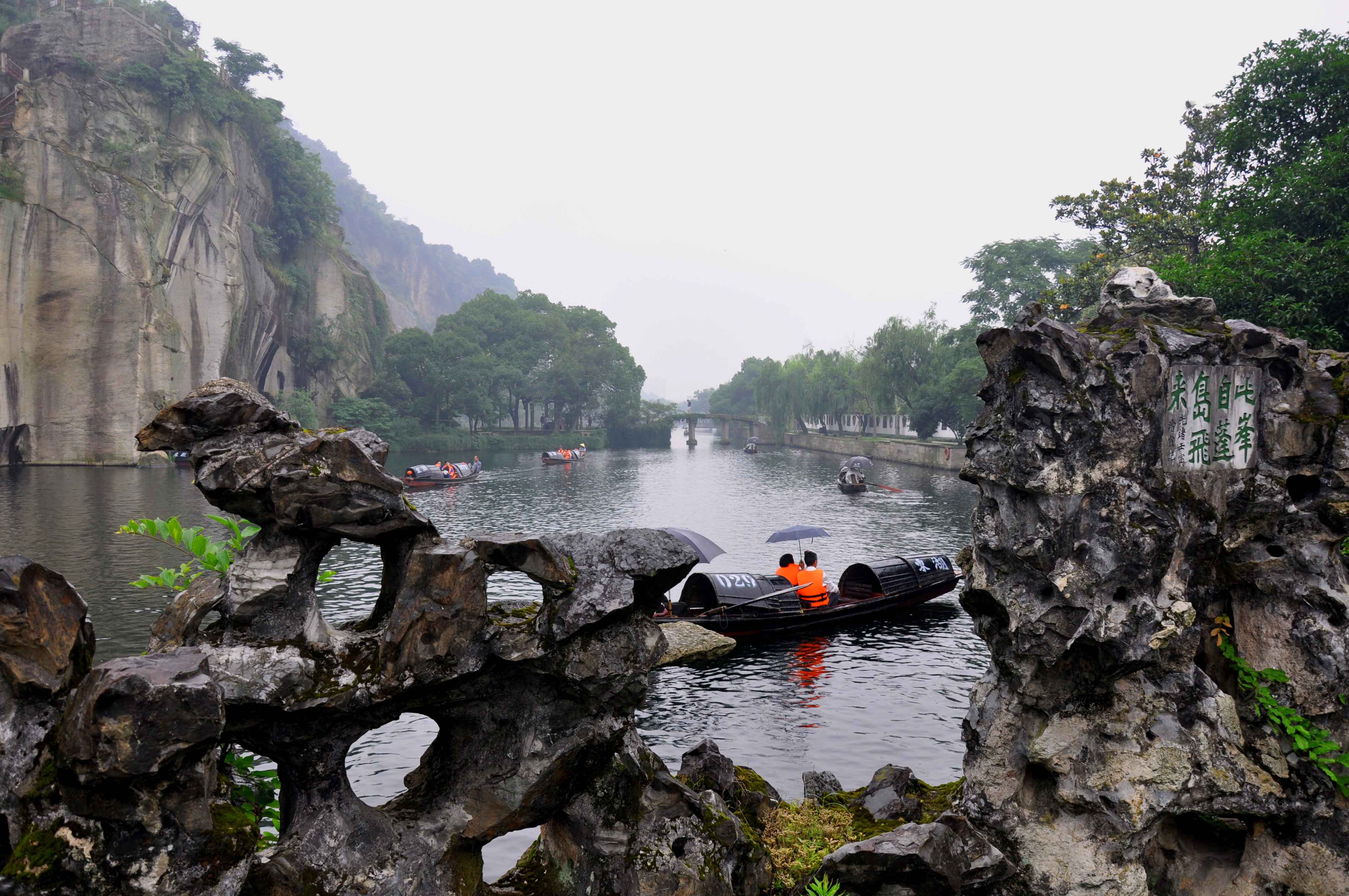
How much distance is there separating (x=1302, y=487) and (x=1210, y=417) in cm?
115

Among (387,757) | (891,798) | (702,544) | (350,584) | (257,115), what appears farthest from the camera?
(257,115)

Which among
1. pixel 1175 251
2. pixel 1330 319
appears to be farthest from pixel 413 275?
pixel 1330 319

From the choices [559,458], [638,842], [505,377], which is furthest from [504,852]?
[505,377]

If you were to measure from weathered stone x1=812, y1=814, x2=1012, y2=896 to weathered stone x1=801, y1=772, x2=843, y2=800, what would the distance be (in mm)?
3837

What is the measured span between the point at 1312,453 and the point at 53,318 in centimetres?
5660

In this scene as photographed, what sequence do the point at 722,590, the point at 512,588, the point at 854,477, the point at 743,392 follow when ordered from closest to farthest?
1. the point at 722,590
2. the point at 512,588
3. the point at 854,477
4. the point at 743,392

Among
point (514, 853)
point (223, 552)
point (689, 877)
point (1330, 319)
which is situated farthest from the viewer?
point (1330, 319)

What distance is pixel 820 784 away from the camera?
35.9ft

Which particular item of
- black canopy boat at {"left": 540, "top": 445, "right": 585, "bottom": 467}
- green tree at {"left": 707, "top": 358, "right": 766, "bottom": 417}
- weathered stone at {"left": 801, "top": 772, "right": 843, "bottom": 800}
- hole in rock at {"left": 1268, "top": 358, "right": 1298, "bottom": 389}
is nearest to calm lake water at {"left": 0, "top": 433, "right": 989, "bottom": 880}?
weathered stone at {"left": 801, "top": 772, "right": 843, "bottom": 800}

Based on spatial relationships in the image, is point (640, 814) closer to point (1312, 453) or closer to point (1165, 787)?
point (1165, 787)

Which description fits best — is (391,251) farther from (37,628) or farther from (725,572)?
(37,628)

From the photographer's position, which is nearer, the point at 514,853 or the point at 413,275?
the point at 514,853

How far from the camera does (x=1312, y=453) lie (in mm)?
7668

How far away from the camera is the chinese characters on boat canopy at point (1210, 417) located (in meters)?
7.55
